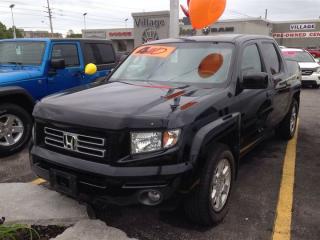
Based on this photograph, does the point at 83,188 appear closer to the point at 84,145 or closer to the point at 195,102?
the point at 84,145

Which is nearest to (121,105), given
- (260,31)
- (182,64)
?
(182,64)

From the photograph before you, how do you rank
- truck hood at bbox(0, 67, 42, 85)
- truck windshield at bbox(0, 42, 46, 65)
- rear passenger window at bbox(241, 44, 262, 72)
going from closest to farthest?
rear passenger window at bbox(241, 44, 262, 72) < truck hood at bbox(0, 67, 42, 85) < truck windshield at bbox(0, 42, 46, 65)

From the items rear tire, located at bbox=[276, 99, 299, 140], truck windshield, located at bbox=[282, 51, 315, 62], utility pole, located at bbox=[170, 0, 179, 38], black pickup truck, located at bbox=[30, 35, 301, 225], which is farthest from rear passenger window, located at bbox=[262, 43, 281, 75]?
truck windshield, located at bbox=[282, 51, 315, 62]

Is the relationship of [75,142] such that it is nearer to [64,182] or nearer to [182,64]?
[64,182]

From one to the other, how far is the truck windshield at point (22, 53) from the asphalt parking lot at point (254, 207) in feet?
5.17

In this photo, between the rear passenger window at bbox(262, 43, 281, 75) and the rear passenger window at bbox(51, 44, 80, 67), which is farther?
the rear passenger window at bbox(51, 44, 80, 67)

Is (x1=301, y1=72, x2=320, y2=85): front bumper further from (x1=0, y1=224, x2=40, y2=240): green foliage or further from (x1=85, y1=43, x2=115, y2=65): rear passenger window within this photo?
(x1=0, y1=224, x2=40, y2=240): green foliage

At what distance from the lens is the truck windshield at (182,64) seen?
4.14m

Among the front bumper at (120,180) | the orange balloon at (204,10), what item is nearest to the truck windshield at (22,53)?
the front bumper at (120,180)

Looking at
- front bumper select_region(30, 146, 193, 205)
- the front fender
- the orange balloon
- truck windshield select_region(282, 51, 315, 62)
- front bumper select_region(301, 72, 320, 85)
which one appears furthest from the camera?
truck windshield select_region(282, 51, 315, 62)

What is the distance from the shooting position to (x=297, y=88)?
6516 mm

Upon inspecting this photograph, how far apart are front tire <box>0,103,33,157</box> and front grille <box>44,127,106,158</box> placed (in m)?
2.50

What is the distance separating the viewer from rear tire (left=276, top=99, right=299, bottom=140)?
250 inches

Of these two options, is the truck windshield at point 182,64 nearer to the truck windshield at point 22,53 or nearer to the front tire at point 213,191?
the front tire at point 213,191
